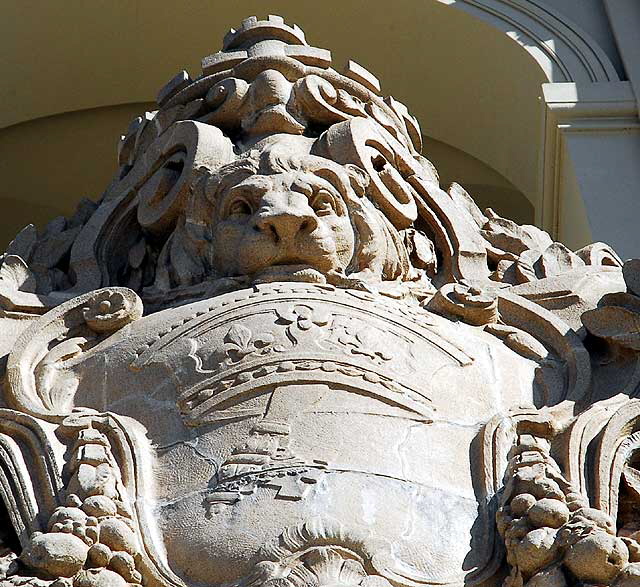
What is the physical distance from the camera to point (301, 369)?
572 centimetres

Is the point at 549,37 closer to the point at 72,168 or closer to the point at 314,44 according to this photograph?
the point at 314,44

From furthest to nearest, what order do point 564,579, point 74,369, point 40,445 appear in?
1. point 74,369
2. point 40,445
3. point 564,579

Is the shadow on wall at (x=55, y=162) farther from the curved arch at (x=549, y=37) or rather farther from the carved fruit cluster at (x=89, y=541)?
the carved fruit cluster at (x=89, y=541)

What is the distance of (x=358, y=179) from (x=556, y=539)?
5.63ft

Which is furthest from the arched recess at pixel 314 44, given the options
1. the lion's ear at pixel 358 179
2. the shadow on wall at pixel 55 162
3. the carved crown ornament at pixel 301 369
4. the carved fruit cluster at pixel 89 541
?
the carved fruit cluster at pixel 89 541

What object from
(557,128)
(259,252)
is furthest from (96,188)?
(259,252)

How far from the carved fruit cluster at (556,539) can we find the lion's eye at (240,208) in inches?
53.0

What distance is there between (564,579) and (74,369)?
1.65 metres

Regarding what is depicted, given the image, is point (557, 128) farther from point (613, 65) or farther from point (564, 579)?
point (564, 579)

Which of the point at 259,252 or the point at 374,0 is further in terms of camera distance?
the point at 374,0

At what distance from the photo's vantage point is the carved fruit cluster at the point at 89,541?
5.25m

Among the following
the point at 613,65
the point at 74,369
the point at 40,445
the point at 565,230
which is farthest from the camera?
the point at 613,65

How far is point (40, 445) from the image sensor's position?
5.69 metres

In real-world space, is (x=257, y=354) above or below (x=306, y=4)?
below
